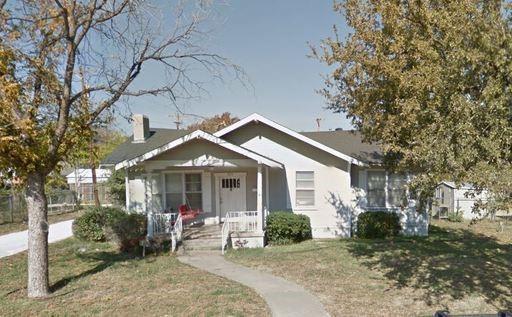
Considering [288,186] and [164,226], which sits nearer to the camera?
[164,226]

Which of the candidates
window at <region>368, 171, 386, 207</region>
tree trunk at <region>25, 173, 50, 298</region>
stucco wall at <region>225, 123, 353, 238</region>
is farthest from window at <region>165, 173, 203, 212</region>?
tree trunk at <region>25, 173, 50, 298</region>

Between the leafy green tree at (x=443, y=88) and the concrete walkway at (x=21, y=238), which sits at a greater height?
the leafy green tree at (x=443, y=88)

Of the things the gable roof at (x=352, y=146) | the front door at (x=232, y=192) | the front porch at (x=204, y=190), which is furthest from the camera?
the front door at (x=232, y=192)

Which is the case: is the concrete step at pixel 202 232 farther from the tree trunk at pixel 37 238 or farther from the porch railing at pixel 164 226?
the tree trunk at pixel 37 238

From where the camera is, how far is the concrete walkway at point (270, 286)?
263 inches

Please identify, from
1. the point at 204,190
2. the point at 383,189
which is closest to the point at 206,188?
the point at 204,190

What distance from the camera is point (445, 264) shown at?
9.73 meters

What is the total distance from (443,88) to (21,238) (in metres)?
15.8

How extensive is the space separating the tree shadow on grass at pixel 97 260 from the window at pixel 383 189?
948 cm

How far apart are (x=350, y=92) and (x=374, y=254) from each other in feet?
16.2

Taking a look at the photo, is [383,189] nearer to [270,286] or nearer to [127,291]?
[270,286]

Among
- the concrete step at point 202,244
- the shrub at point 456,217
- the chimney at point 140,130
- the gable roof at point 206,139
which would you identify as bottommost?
the shrub at point 456,217

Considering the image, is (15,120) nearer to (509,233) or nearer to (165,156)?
(165,156)

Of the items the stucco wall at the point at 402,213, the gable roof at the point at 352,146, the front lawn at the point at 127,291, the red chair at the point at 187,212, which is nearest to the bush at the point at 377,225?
the stucco wall at the point at 402,213
